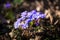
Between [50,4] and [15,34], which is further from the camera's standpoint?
[50,4]

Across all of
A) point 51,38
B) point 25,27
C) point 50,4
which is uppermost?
point 50,4

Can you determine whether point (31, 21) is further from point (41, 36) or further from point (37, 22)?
point (41, 36)

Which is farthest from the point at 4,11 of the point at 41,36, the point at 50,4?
the point at 41,36

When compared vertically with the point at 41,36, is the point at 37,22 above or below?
above

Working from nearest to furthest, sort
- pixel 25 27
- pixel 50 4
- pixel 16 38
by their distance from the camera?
pixel 16 38 < pixel 25 27 < pixel 50 4

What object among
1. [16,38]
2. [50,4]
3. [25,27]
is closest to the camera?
[16,38]

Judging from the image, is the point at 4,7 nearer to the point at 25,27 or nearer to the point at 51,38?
the point at 25,27
